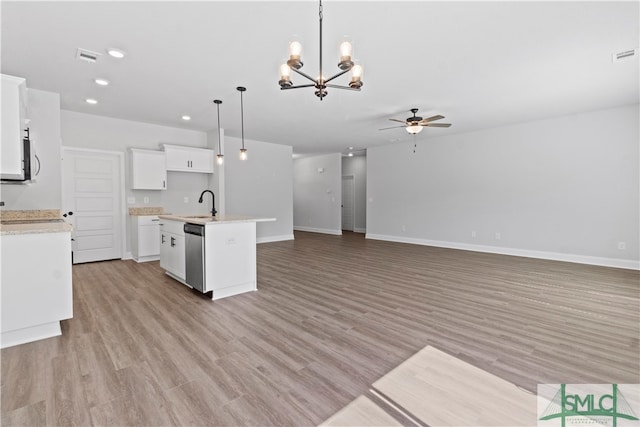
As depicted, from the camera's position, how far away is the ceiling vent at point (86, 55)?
309 centimetres

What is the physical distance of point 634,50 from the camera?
10.1 feet

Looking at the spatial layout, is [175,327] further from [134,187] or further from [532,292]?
[532,292]

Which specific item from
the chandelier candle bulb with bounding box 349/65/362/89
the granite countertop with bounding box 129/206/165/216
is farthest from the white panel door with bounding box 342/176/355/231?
the chandelier candle bulb with bounding box 349/65/362/89

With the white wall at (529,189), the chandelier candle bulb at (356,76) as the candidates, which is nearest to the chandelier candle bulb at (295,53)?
the chandelier candle bulb at (356,76)

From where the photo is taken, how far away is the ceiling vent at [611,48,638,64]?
3113 mm

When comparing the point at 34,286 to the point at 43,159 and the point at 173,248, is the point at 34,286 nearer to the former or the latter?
the point at 173,248

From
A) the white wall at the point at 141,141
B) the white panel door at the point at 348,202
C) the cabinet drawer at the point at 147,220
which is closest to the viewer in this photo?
the white wall at the point at 141,141

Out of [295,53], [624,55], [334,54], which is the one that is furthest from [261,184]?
[624,55]

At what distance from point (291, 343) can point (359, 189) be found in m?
8.82

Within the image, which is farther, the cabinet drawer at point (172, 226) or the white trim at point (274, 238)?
the white trim at point (274, 238)

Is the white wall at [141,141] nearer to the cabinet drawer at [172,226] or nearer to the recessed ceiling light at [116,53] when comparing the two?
the cabinet drawer at [172,226]

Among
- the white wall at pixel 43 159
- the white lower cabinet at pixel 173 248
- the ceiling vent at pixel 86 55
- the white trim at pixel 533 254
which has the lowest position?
the white trim at pixel 533 254

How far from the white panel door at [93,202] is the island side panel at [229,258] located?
11.2 ft

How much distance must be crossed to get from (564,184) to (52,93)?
8.93 metres
